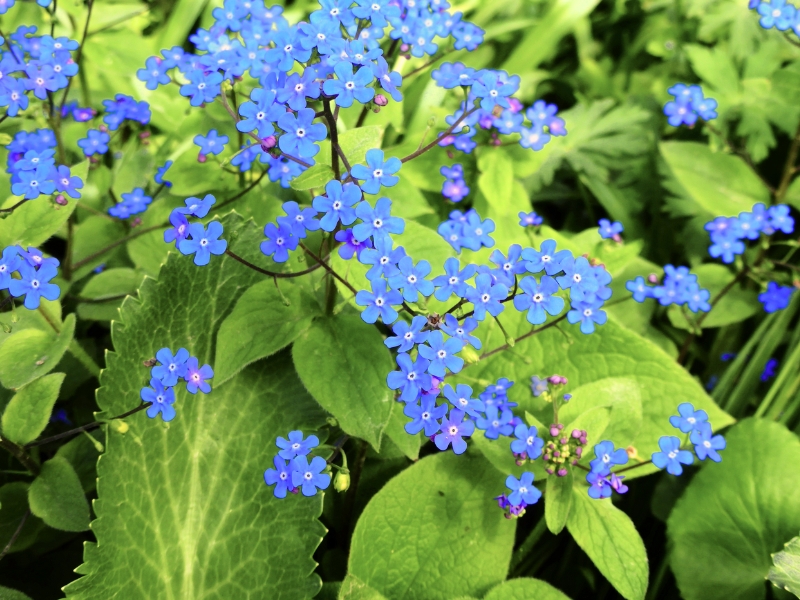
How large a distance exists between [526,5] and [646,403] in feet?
8.28

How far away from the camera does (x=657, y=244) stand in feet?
9.69

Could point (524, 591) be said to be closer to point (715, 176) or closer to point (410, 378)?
point (410, 378)

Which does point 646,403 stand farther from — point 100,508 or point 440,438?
point 100,508

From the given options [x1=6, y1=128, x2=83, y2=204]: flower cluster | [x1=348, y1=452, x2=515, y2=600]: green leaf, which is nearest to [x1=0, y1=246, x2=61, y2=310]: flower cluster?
[x1=6, y1=128, x2=83, y2=204]: flower cluster

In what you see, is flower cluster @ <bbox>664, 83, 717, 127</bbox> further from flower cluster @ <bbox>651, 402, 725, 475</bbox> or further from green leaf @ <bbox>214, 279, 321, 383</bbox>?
green leaf @ <bbox>214, 279, 321, 383</bbox>

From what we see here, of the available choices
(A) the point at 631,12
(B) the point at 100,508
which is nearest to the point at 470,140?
(B) the point at 100,508

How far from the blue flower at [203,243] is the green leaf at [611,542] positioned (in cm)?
113

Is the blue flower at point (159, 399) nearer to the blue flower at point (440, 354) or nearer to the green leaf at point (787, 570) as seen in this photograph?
the blue flower at point (440, 354)

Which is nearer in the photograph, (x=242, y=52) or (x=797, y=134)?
(x=242, y=52)

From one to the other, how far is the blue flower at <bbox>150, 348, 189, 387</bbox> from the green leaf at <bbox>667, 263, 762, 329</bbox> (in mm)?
1753

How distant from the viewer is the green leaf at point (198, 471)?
158 centimetres

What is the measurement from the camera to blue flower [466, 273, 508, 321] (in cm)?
134

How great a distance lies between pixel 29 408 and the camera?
158cm

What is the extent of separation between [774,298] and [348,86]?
1.86 metres
